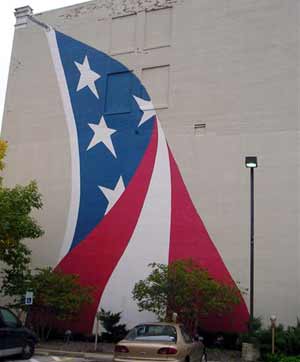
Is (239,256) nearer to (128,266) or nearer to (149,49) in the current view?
(128,266)

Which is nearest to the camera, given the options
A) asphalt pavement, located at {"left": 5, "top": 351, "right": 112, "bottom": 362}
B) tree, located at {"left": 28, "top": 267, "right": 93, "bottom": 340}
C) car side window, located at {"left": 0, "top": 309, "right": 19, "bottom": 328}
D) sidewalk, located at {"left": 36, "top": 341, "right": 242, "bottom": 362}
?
car side window, located at {"left": 0, "top": 309, "right": 19, "bottom": 328}

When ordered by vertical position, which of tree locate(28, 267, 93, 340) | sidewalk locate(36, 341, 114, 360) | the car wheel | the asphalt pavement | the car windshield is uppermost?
tree locate(28, 267, 93, 340)

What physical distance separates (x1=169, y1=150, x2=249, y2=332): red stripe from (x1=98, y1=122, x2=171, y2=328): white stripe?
0.31 meters

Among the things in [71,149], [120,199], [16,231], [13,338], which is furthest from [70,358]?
[71,149]

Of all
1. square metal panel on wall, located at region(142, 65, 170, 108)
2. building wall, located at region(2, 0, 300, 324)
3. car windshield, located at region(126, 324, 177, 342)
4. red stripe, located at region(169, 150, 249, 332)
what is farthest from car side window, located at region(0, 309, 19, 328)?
square metal panel on wall, located at region(142, 65, 170, 108)

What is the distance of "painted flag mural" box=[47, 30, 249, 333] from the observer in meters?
21.8

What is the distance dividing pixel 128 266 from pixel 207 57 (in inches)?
400

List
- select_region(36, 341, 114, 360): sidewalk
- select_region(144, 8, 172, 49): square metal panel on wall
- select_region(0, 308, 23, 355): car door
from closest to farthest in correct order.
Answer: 1. select_region(0, 308, 23, 355): car door
2. select_region(36, 341, 114, 360): sidewalk
3. select_region(144, 8, 172, 49): square metal panel on wall

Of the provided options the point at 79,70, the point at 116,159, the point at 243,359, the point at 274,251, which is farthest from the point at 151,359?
the point at 79,70

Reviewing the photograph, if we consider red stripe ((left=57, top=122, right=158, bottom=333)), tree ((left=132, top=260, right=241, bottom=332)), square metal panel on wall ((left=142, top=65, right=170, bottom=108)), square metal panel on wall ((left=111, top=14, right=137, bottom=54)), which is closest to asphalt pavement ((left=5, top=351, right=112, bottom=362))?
tree ((left=132, top=260, right=241, bottom=332))

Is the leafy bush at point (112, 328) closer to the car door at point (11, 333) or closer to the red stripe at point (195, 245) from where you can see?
the red stripe at point (195, 245)

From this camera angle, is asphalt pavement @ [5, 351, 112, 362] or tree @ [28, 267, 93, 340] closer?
asphalt pavement @ [5, 351, 112, 362]

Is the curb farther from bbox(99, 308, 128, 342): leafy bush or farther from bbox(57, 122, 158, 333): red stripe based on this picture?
bbox(57, 122, 158, 333): red stripe

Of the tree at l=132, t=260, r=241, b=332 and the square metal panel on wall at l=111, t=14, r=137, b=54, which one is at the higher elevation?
the square metal panel on wall at l=111, t=14, r=137, b=54
